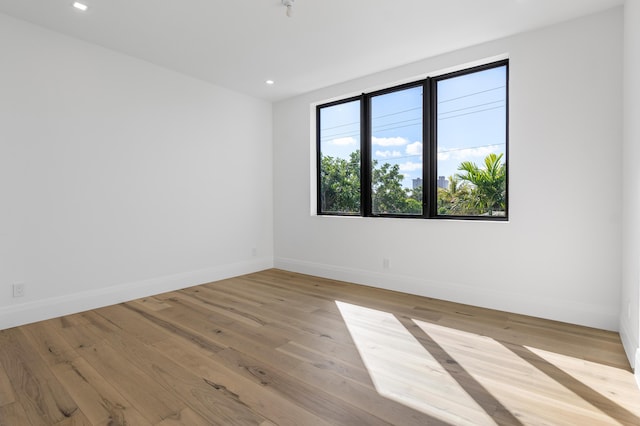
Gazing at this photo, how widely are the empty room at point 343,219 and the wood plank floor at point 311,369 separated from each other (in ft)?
0.06

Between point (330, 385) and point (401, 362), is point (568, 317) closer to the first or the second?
point (401, 362)

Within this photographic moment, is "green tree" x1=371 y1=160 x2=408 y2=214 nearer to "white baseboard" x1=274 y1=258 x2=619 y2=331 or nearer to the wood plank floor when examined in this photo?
"white baseboard" x1=274 y1=258 x2=619 y2=331

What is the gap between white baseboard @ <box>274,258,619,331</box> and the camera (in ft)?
9.39

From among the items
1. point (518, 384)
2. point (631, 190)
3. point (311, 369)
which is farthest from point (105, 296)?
point (631, 190)

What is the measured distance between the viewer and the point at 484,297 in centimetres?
339

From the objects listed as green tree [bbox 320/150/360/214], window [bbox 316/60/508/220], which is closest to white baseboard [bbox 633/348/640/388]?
window [bbox 316/60/508/220]

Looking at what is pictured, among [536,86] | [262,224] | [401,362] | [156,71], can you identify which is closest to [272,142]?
[262,224]

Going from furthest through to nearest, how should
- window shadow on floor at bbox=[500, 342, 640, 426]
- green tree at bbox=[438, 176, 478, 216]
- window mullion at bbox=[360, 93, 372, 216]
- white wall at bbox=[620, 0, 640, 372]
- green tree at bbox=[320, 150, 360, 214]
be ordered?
green tree at bbox=[320, 150, 360, 214], window mullion at bbox=[360, 93, 372, 216], green tree at bbox=[438, 176, 478, 216], white wall at bbox=[620, 0, 640, 372], window shadow on floor at bbox=[500, 342, 640, 426]

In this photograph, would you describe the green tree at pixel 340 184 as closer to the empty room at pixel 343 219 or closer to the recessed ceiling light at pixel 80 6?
the empty room at pixel 343 219

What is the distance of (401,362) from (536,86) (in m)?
2.72

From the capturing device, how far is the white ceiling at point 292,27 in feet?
8.94

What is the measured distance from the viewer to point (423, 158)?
3918 millimetres

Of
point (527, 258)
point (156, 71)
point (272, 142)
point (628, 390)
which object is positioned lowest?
point (628, 390)

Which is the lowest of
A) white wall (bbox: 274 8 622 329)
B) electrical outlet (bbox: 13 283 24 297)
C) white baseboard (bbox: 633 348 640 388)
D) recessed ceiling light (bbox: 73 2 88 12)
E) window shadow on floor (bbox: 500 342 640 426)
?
window shadow on floor (bbox: 500 342 640 426)
